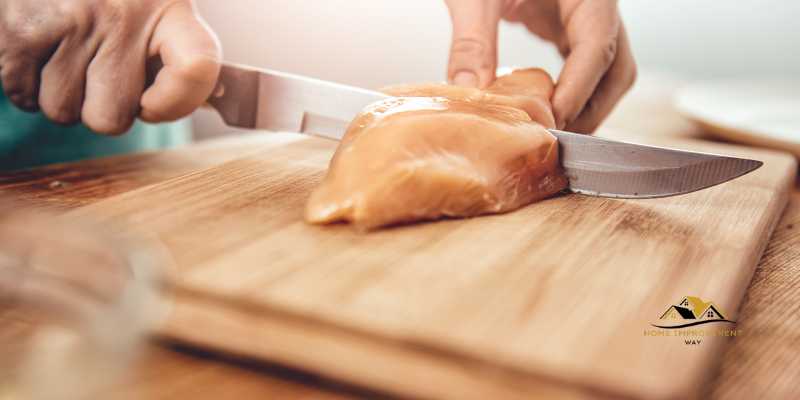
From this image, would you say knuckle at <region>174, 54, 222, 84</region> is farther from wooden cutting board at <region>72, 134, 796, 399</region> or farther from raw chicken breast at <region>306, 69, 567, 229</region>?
raw chicken breast at <region>306, 69, 567, 229</region>

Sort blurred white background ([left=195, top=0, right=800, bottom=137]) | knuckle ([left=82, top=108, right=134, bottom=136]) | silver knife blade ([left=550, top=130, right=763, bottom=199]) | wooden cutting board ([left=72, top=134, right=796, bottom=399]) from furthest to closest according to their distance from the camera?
blurred white background ([left=195, top=0, right=800, bottom=137])
knuckle ([left=82, top=108, right=134, bottom=136])
silver knife blade ([left=550, top=130, right=763, bottom=199])
wooden cutting board ([left=72, top=134, right=796, bottom=399])

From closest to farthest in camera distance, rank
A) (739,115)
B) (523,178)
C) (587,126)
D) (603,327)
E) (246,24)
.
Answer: (603,327) → (523,178) → (587,126) → (739,115) → (246,24)

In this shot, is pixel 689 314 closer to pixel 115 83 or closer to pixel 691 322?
pixel 691 322

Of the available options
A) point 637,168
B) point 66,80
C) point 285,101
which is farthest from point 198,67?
point 637,168

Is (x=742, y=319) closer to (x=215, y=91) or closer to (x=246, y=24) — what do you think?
(x=215, y=91)

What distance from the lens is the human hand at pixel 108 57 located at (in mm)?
1405

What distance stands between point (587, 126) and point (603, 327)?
3.46ft

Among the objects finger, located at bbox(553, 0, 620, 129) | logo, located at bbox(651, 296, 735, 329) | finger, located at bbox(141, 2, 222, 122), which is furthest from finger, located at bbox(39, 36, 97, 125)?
logo, located at bbox(651, 296, 735, 329)

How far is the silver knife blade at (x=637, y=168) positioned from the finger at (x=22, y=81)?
1062 millimetres

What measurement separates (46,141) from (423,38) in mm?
1902

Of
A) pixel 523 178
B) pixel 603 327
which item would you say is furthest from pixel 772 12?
pixel 603 327

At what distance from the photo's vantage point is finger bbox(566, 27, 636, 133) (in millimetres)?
1744

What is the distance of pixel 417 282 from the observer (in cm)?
85

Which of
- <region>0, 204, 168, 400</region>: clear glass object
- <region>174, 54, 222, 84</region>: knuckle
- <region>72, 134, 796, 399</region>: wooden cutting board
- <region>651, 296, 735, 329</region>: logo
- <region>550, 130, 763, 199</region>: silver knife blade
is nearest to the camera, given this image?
<region>0, 204, 168, 400</region>: clear glass object
